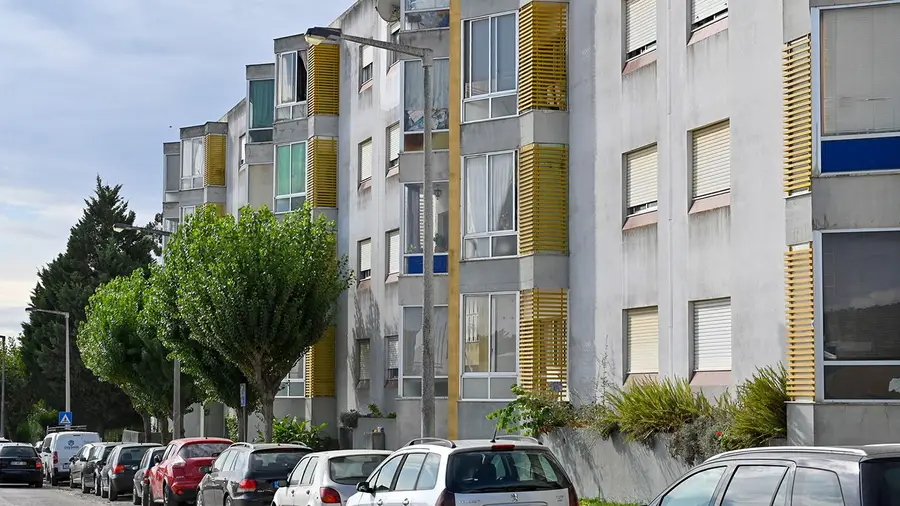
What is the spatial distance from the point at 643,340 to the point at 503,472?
12.4 m

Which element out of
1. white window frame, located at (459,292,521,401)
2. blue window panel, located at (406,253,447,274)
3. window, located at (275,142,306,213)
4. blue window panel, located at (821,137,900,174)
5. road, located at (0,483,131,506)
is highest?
window, located at (275,142,306,213)

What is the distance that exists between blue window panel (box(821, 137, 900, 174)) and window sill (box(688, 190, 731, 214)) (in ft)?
12.3

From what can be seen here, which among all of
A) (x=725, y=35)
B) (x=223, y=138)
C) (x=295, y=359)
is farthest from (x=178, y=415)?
(x=725, y=35)

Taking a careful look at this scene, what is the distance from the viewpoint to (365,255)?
4019 cm

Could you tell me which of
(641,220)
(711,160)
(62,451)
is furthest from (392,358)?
(62,451)

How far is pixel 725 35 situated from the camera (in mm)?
23578

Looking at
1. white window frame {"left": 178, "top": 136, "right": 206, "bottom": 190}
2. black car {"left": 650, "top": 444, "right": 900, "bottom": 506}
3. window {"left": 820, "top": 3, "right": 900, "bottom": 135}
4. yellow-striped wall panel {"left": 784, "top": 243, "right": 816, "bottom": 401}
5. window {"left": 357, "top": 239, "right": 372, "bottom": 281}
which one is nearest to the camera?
black car {"left": 650, "top": 444, "right": 900, "bottom": 506}

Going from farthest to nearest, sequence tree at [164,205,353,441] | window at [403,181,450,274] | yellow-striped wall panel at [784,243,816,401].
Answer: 1. tree at [164,205,353,441]
2. window at [403,181,450,274]
3. yellow-striped wall panel at [784,243,816,401]

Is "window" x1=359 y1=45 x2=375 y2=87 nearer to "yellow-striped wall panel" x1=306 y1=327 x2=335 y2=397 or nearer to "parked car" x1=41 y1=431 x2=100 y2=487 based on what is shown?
"yellow-striped wall panel" x1=306 y1=327 x2=335 y2=397

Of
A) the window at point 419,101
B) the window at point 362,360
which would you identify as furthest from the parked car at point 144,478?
the window at point 419,101

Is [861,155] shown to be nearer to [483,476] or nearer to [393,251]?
[483,476]

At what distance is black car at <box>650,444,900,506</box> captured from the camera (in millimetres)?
8273

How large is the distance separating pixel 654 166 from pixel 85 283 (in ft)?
197

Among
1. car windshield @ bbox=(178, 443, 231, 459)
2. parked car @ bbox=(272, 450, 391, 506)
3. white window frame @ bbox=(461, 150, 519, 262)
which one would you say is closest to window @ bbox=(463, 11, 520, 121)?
white window frame @ bbox=(461, 150, 519, 262)
